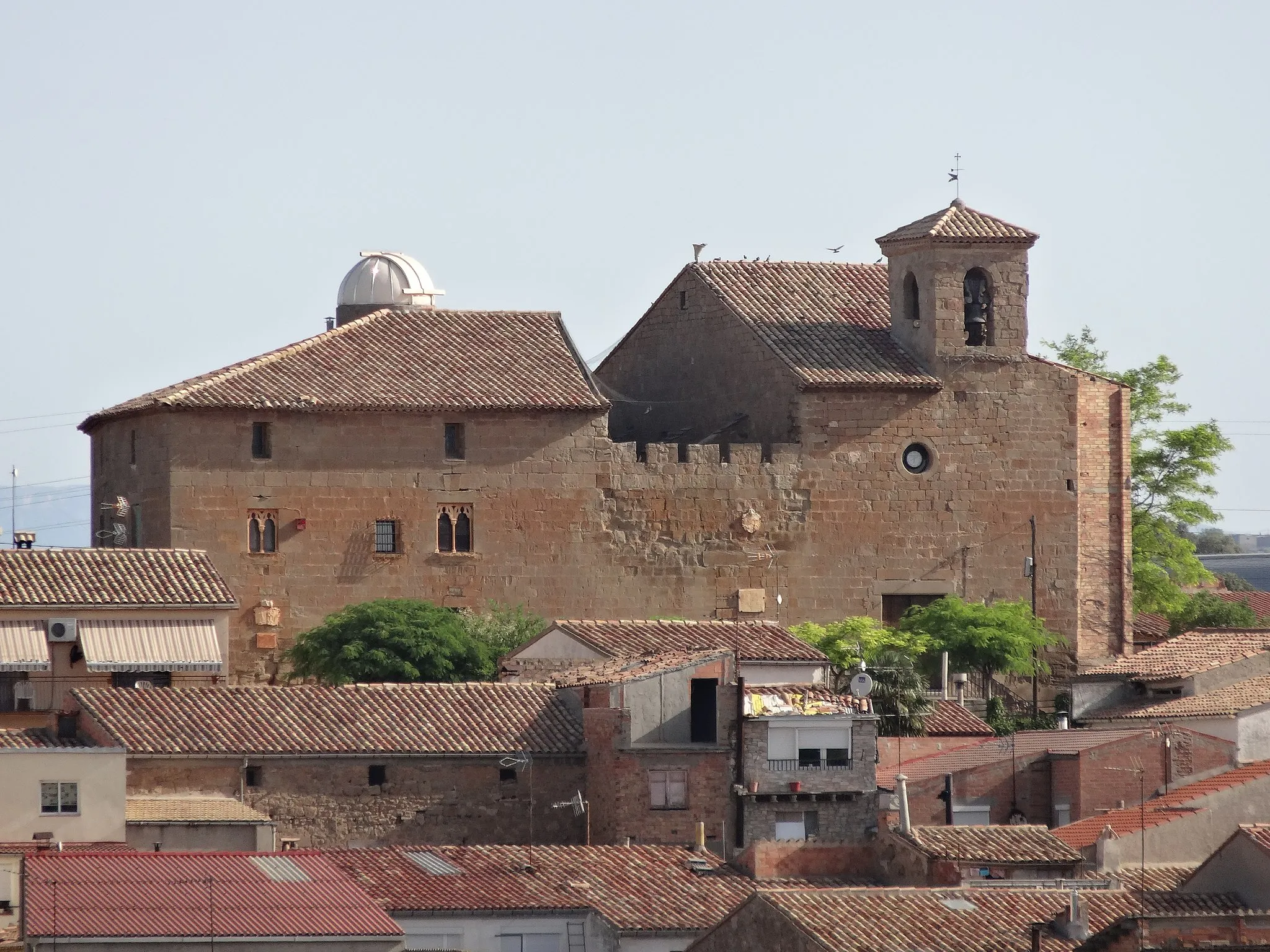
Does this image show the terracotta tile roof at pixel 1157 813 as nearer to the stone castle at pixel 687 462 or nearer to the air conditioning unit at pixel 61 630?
the stone castle at pixel 687 462

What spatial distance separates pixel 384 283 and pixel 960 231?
12611mm

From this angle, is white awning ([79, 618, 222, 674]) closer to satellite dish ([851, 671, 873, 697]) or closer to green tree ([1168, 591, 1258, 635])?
satellite dish ([851, 671, 873, 697])

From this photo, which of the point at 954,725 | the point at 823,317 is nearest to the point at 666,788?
the point at 954,725

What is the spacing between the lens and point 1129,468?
6631 centimetres

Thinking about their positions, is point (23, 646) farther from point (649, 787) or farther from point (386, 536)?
point (649, 787)

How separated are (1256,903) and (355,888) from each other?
10626 mm

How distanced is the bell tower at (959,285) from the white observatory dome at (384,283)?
10.2 metres

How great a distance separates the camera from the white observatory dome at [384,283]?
228 feet

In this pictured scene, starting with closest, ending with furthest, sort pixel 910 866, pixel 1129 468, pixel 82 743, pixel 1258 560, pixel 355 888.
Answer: pixel 355 888, pixel 910 866, pixel 82 743, pixel 1129 468, pixel 1258 560

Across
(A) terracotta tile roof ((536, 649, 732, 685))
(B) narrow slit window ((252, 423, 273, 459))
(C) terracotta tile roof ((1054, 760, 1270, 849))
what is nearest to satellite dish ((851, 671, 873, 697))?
(A) terracotta tile roof ((536, 649, 732, 685))

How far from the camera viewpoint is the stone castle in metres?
59.4

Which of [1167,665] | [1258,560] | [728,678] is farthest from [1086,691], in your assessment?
[1258,560]

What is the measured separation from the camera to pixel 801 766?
163 ft

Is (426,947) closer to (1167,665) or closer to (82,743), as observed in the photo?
(82,743)
